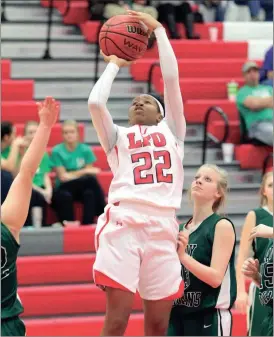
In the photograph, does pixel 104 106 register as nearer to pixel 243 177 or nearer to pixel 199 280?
pixel 199 280

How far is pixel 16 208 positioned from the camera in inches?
132

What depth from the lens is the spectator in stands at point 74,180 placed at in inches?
297

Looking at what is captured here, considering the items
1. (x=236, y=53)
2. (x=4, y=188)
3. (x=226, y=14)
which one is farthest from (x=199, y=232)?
(x=226, y=14)

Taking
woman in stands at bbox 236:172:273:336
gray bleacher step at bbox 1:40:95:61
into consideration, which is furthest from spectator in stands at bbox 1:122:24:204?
woman in stands at bbox 236:172:273:336

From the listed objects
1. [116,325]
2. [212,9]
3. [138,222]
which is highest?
[212,9]

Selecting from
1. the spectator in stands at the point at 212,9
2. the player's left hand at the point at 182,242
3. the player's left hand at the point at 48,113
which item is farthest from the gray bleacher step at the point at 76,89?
the player's left hand at the point at 48,113

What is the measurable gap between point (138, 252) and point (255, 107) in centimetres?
466

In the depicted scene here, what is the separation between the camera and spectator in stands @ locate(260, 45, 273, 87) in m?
9.23

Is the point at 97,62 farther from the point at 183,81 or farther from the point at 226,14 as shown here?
the point at 226,14

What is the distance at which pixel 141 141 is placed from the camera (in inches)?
168

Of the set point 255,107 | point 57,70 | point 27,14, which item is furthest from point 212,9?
point 255,107

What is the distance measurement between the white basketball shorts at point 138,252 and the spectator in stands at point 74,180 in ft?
10.8

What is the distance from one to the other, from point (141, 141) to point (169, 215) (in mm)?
351

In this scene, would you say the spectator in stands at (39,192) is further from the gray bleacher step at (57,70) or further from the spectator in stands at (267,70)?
the spectator in stands at (267,70)
